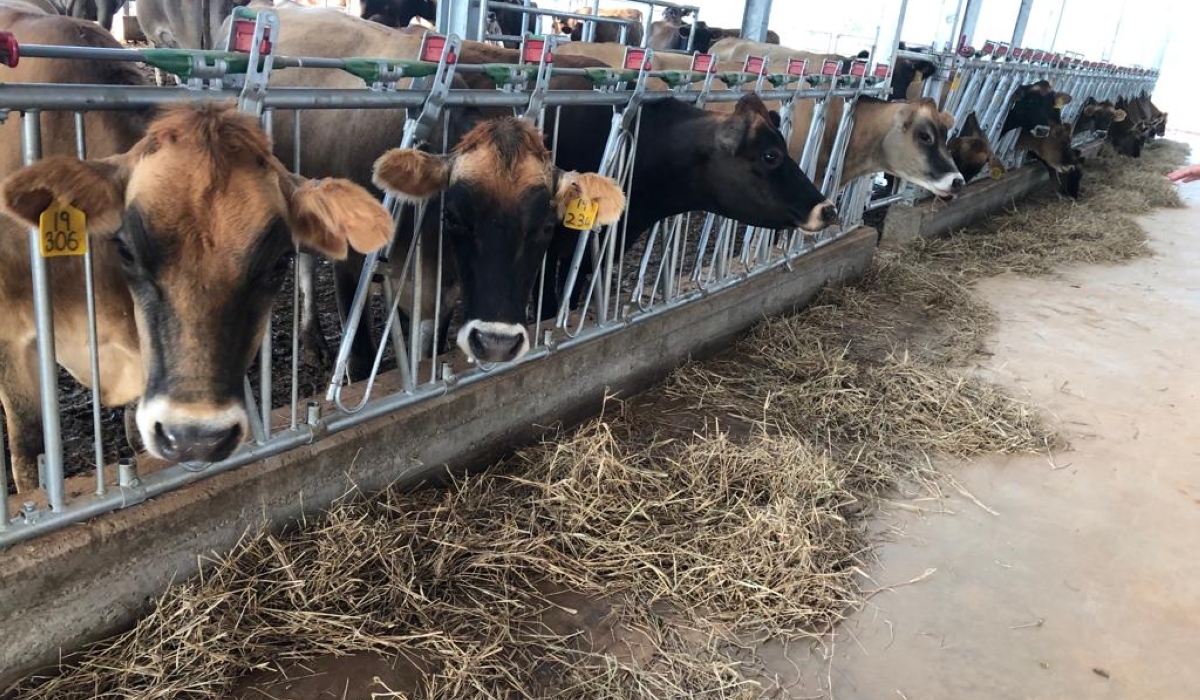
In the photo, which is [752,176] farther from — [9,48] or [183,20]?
[183,20]

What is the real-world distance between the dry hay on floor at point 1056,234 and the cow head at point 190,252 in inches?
262

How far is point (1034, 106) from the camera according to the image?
10977 mm

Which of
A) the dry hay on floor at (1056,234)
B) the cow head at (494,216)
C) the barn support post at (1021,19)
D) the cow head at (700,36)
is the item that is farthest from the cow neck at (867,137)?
the barn support post at (1021,19)

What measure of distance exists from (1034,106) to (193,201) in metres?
11.5

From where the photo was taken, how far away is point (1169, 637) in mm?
2955

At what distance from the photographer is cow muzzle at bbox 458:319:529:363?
288 cm

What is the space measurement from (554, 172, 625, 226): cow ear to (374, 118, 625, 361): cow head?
0.4 inches

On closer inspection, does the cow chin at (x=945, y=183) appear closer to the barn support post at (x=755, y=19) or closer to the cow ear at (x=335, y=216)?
the barn support post at (x=755, y=19)

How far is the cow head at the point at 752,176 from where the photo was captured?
4270 mm

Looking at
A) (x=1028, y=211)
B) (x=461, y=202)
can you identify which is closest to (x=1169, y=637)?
(x=461, y=202)

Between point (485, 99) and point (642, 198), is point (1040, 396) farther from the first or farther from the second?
point (485, 99)

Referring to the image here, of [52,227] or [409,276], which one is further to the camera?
[409,276]

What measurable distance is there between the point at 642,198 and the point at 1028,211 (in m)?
7.60

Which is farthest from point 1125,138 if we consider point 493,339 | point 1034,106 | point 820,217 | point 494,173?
point 493,339
